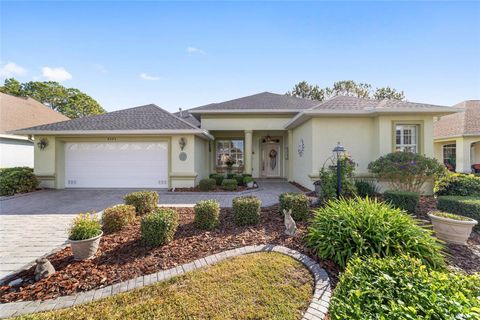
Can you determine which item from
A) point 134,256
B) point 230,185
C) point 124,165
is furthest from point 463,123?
point 124,165

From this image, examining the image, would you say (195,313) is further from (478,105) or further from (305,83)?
(305,83)

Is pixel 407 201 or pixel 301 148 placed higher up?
pixel 301 148

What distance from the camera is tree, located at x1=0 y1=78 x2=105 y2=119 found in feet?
88.8

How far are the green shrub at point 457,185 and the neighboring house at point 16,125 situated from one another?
2023 cm

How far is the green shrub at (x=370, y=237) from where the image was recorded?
319 cm

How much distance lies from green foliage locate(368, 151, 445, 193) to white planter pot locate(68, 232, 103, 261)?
364 inches

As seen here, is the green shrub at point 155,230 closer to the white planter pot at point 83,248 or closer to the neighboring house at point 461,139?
the white planter pot at point 83,248

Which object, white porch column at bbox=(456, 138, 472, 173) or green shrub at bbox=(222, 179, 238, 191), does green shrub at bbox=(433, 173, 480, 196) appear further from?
white porch column at bbox=(456, 138, 472, 173)

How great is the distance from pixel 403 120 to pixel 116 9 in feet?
38.7

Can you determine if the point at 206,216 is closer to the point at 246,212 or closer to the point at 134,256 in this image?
the point at 246,212

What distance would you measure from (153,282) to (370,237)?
3.42 metres

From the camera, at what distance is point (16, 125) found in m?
13.7

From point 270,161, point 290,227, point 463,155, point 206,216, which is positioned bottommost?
point 290,227

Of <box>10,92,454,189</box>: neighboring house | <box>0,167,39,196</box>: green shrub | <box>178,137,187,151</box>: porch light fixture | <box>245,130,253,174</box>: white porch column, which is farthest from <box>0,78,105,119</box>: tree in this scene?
<box>245,130,253,174</box>: white porch column
